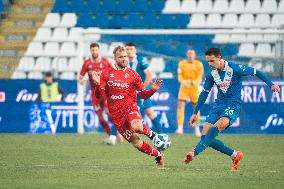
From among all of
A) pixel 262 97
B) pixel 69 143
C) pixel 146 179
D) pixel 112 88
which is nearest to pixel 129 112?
pixel 112 88

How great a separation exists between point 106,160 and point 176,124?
32.1 ft

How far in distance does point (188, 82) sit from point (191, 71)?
306 millimetres

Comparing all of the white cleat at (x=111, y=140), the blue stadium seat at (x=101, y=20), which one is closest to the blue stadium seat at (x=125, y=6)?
the blue stadium seat at (x=101, y=20)

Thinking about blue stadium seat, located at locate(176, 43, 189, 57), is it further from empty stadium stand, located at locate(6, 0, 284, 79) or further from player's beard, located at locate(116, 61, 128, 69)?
player's beard, located at locate(116, 61, 128, 69)

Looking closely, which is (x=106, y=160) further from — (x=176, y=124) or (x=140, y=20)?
A: (x=140, y=20)

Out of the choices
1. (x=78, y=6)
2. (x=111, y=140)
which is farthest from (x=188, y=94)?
(x=78, y=6)

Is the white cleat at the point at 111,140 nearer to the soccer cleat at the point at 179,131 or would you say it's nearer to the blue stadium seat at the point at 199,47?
the soccer cleat at the point at 179,131

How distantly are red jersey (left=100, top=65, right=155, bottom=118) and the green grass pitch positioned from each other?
898 mm

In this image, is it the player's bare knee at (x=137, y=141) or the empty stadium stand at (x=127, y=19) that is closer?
the player's bare knee at (x=137, y=141)

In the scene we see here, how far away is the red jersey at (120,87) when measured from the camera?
1398 cm

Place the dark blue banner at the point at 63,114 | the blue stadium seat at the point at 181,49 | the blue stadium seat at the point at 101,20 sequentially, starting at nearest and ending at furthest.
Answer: the dark blue banner at the point at 63,114 → the blue stadium seat at the point at 181,49 → the blue stadium seat at the point at 101,20

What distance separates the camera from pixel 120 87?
14.0 meters

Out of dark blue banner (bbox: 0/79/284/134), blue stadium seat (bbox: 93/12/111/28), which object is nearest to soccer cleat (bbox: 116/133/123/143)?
dark blue banner (bbox: 0/79/284/134)

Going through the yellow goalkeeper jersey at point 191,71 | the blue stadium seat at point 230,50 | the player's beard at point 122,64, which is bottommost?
the player's beard at point 122,64
